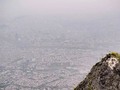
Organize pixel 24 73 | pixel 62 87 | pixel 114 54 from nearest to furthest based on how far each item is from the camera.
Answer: pixel 114 54, pixel 62 87, pixel 24 73

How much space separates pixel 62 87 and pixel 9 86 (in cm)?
2104

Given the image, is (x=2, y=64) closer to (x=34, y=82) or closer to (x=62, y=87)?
(x=34, y=82)

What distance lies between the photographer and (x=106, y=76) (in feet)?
26.2

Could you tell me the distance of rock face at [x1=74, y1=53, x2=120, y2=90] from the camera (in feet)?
25.7

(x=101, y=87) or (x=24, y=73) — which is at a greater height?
(x=101, y=87)


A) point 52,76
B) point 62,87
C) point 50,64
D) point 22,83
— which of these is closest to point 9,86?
point 22,83

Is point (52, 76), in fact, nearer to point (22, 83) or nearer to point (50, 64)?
point (22, 83)

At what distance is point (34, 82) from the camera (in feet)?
462

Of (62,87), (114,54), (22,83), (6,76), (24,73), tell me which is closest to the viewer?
(114,54)

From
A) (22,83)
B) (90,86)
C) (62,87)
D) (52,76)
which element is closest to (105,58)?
(90,86)

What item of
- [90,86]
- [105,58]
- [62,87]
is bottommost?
[62,87]

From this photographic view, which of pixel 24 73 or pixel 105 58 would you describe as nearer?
pixel 105 58

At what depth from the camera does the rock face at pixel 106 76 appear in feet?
25.7

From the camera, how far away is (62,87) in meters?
124
